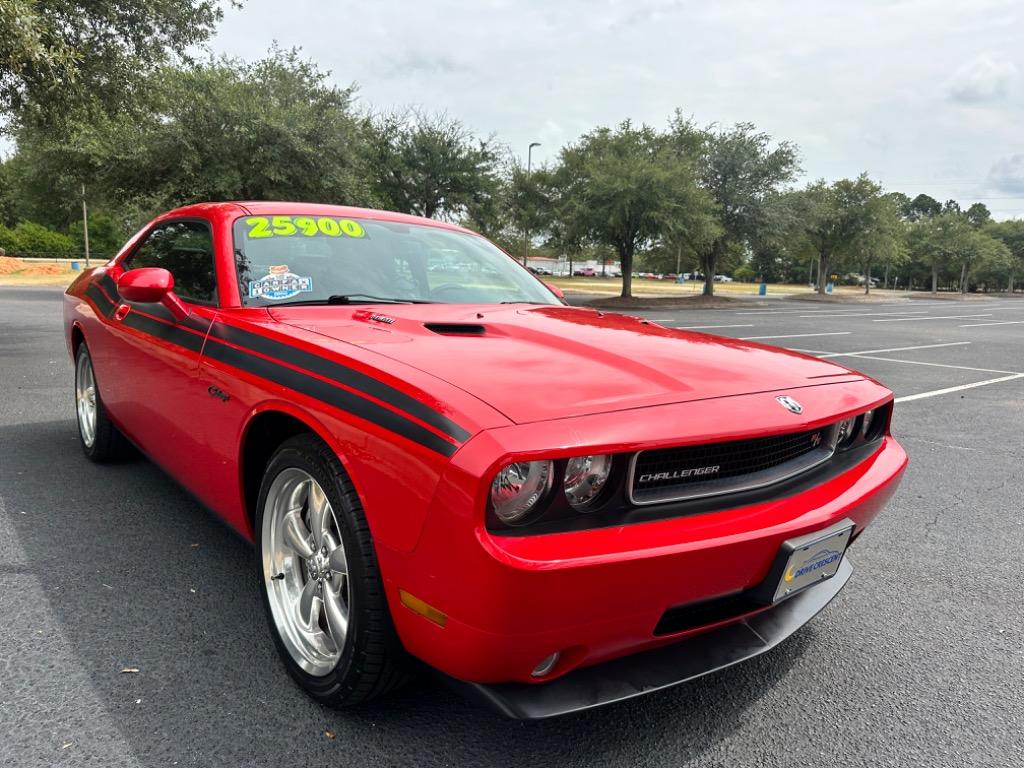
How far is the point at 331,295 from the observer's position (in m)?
2.81

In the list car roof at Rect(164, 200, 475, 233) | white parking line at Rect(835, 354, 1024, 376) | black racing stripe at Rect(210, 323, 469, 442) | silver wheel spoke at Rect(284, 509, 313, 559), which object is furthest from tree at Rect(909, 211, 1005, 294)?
silver wheel spoke at Rect(284, 509, 313, 559)

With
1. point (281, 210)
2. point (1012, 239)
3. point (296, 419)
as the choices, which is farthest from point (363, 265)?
point (1012, 239)

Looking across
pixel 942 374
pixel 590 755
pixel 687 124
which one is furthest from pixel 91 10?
pixel 687 124

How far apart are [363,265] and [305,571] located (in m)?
1.34

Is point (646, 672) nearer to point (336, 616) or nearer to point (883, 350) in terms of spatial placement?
point (336, 616)

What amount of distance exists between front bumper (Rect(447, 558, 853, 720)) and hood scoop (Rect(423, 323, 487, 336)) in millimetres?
1088

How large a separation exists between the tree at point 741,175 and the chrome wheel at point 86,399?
30.1 metres

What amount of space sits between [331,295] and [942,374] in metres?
9.56

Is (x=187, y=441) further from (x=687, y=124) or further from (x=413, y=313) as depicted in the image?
(x=687, y=124)

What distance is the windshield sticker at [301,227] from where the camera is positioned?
295cm

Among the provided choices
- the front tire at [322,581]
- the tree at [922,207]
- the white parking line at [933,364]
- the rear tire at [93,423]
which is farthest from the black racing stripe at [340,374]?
→ the tree at [922,207]

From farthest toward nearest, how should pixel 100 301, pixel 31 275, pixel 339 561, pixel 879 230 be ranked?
pixel 879 230 < pixel 31 275 < pixel 100 301 < pixel 339 561

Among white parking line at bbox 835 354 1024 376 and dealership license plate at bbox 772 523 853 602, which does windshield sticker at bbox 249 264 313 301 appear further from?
white parking line at bbox 835 354 1024 376

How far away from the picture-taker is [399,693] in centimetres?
212
